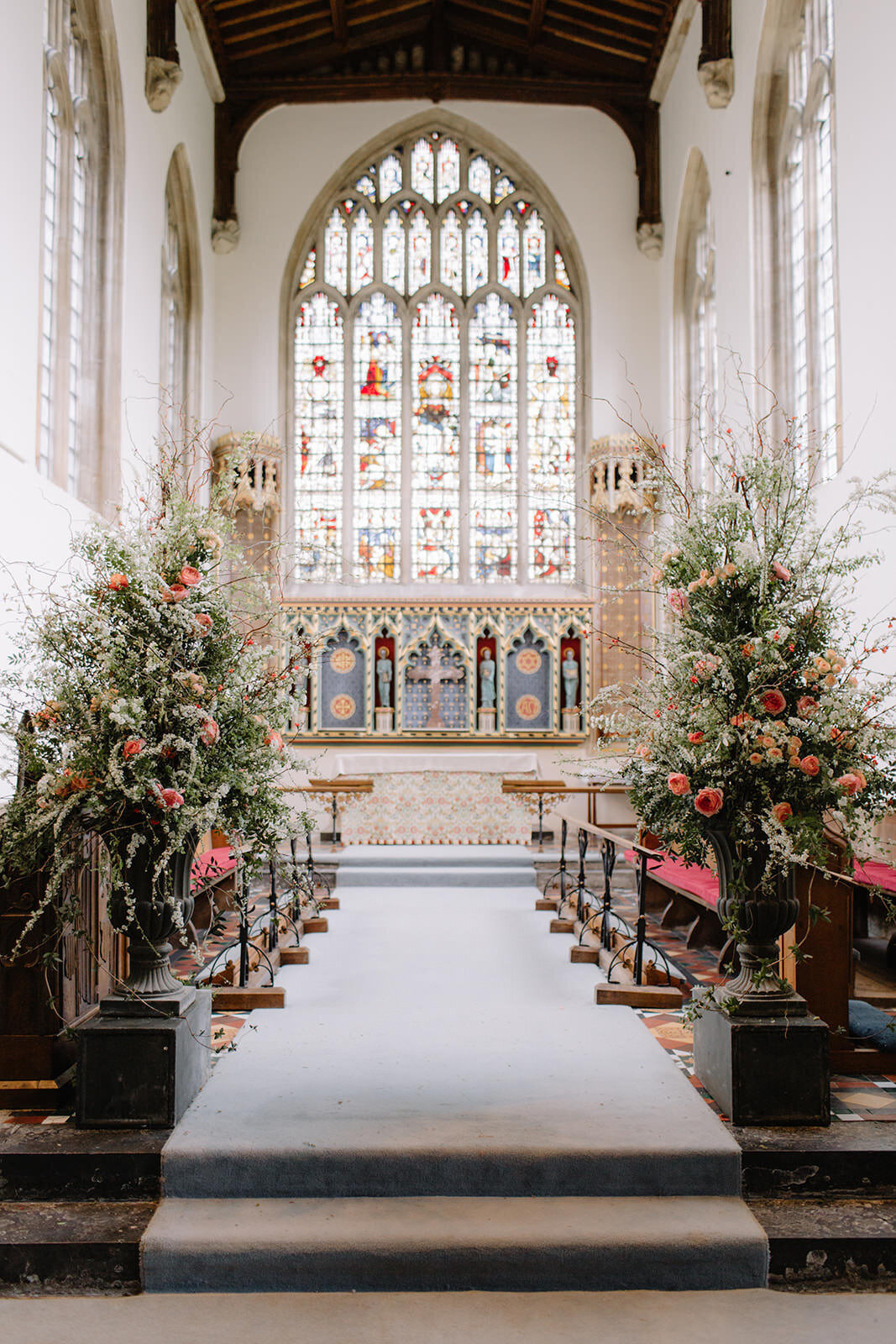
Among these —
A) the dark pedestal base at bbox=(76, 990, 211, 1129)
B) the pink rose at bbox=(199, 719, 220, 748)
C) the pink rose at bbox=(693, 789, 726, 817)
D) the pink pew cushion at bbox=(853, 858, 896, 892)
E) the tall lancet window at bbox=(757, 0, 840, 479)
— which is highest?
the tall lancet window at bbox=(757, 0, 840, 479)

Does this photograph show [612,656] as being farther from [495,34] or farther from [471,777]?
[495,34]

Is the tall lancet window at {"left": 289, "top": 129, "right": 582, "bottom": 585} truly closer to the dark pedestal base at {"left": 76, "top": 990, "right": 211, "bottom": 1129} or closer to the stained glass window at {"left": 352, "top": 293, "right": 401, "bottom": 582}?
the stained glass window at {"left": 352, "top": 293, "right": 401, "bottom": 582}

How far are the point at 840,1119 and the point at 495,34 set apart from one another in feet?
39.0

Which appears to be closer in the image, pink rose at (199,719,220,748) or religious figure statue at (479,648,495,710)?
pink rose at (199,719,220,748)

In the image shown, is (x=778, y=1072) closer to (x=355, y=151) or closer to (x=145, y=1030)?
(x=145, y=1030)

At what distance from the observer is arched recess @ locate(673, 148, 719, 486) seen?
10.2 m

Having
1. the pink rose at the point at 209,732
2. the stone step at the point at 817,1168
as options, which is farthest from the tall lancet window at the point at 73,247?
the stone step at the point at 817,1168

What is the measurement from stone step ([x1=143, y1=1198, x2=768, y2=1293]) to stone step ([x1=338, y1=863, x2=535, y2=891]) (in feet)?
16.2

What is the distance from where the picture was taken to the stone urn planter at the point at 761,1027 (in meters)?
3.06

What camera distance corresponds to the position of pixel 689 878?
550cm

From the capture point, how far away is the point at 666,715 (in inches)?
131

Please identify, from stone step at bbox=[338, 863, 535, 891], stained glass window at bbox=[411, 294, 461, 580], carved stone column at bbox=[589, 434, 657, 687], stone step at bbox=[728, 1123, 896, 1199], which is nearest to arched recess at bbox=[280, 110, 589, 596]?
stained glass window at bbox=[411, 294, 461, 580]

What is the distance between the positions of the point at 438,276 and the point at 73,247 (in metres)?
5.04

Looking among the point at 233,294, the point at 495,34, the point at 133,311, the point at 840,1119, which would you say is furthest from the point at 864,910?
the point at 495,34
